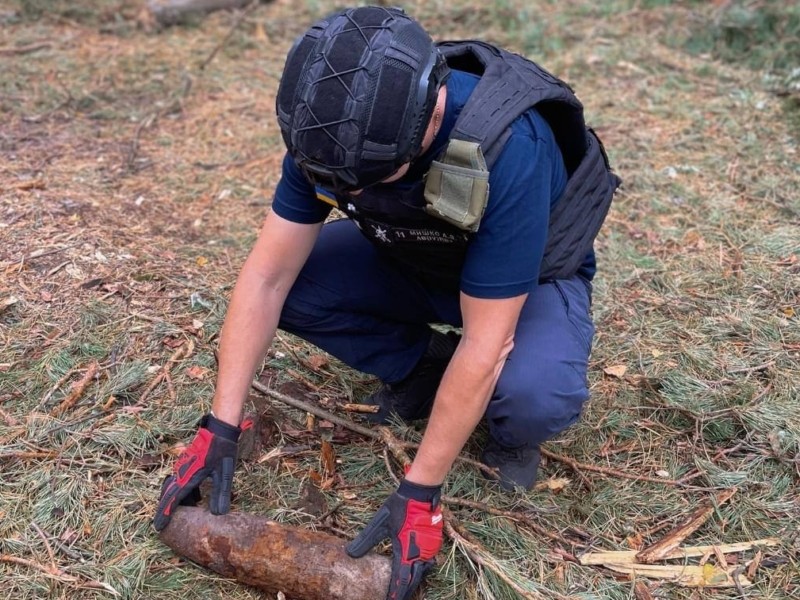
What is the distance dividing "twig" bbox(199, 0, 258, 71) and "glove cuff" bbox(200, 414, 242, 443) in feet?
13.7

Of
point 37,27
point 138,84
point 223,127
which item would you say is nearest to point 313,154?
point 223,127

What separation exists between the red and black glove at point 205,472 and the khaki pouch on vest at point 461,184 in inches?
36.9

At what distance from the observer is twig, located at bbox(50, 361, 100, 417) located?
2.68 m

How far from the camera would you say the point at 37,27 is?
20.4 feet

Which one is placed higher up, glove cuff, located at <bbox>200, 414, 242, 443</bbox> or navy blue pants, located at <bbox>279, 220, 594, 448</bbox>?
navy blue pants, located at <bbox>279, 220, 594, 448</bbox>

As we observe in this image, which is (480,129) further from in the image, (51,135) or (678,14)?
(678,14)

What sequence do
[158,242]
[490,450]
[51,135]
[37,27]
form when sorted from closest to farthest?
[490,450] → [158,242] → [51,135] → [37,27]

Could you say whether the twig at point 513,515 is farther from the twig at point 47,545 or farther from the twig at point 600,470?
the twig at point 47,545

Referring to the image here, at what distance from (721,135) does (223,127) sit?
3158mm

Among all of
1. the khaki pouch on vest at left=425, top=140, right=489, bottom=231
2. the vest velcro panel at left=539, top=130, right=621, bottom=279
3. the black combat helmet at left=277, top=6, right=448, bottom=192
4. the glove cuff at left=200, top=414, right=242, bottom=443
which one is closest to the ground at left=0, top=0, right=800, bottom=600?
the glove cuff at left=200, top=414, right=242, bottom=443

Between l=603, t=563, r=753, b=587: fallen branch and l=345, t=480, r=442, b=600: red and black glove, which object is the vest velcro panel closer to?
l=345, t=480, r=442, b=600: red and black glove

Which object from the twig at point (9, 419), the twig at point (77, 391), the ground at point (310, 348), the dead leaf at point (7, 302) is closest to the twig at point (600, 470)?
the ground at point (310, 348)

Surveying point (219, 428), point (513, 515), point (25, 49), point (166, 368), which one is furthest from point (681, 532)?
point (25, 49)

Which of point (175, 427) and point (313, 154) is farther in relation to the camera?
point (175, 427)
